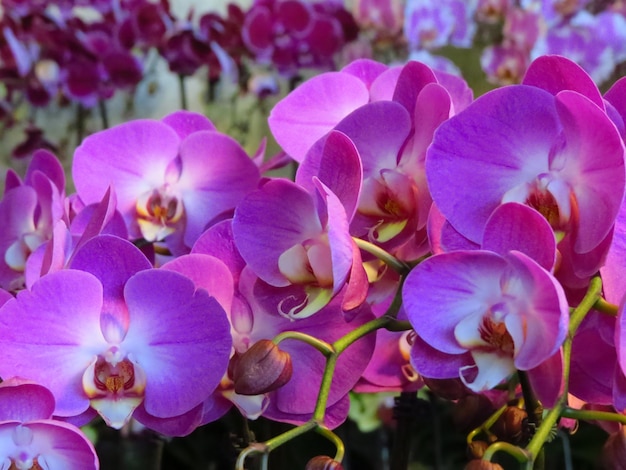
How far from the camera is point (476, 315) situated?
0.30 m

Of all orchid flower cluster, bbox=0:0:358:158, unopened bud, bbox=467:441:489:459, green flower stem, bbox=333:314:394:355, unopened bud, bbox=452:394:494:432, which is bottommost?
orchid flower cluster, bbox=0:0:358:158

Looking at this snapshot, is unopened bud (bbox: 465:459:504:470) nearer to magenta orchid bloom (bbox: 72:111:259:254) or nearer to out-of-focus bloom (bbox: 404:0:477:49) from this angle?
magenta orchid bloom (bbox: 72:111:259:254)

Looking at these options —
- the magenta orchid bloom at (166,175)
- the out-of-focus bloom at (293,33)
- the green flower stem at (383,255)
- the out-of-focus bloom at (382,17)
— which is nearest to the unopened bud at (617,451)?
the green flower stem at (383,255)

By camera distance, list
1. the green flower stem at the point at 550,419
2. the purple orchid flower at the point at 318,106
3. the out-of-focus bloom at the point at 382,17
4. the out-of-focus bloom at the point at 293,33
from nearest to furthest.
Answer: the green flower stem at the point at 550,419 → the purple orchid flower at the point at 318,106 → the out-of-focus bloom at the point at 293,33 → the out-of-focus bloom at the point at 382,17

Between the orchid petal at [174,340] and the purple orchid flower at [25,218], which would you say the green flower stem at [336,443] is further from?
the purple orchid flower at [25,218]

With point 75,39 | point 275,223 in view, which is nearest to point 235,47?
point 75,39

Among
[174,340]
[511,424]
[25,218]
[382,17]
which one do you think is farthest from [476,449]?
[382,17]

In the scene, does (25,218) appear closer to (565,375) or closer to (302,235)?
(302,235)

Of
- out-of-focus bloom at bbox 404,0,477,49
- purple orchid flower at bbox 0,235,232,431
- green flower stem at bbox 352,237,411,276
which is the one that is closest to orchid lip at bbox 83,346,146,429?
purple orchid flower at bbox 0,235,232,431

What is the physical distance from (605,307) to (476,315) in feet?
0.15

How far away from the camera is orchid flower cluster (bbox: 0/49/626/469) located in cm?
29

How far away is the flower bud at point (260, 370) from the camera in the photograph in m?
0.29

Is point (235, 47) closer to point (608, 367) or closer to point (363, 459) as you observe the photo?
point (363, 459)

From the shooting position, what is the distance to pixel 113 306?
0.33m
